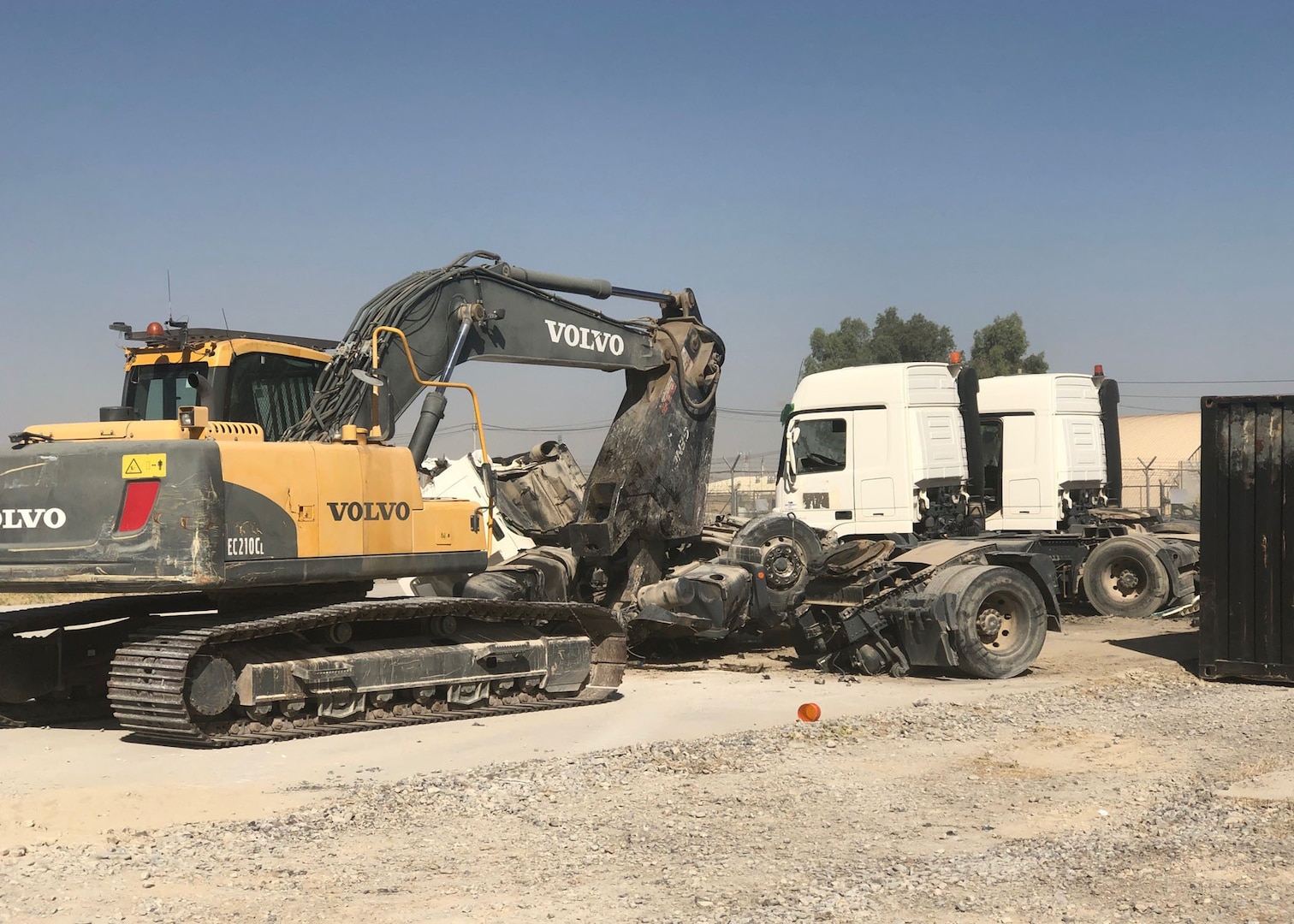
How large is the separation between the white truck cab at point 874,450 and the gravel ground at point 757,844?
7.37 m

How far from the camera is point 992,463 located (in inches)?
753

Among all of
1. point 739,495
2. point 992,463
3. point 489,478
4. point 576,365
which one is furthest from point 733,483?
point 489,478

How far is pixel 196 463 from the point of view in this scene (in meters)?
8.84

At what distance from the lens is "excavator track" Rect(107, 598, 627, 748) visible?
8820mm

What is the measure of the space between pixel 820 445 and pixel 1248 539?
597cm

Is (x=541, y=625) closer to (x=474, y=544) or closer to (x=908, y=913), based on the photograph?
(x=474, y=544)

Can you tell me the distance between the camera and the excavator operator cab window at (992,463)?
62.5ft

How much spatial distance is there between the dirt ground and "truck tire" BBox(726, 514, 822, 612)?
3.20 m

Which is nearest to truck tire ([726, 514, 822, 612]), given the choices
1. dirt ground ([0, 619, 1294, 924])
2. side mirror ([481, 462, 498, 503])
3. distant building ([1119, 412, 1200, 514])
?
dirt ground ([0, 619, 1294, 924])

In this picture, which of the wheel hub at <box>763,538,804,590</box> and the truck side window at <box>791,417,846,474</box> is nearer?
the wheel hub at <box>763,538,804,590</box>

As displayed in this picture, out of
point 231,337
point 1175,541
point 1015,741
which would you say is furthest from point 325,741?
point 1175,541

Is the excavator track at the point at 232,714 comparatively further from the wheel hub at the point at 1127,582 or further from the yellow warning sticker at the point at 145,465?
the wheel hub at the point at 1127,582

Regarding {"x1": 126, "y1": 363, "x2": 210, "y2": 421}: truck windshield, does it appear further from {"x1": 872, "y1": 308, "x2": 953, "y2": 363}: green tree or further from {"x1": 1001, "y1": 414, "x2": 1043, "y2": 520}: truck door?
{"x1": 872, "y1": 308, "x2": 953, "y2": 363}: green tree

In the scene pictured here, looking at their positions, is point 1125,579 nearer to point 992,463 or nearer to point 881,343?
point 992,463
